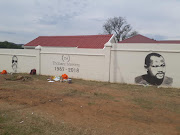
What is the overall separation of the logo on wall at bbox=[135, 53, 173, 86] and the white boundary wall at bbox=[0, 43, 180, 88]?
192 mm

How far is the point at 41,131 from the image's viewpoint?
3.44 metres

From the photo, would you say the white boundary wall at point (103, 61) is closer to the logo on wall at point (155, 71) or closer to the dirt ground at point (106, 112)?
the logo on wall at point (155, 71)

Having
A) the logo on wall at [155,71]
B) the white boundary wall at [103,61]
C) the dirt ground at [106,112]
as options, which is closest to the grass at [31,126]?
the dirt ground at [106,112]

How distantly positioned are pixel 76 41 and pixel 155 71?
13.2 meters

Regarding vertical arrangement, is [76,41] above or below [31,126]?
above

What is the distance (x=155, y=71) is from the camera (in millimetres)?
8672

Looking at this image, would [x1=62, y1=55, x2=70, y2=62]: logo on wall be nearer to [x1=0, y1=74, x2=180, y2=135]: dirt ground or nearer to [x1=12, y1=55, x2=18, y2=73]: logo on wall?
[x1=12, y1=55, x2=18, y2=73]: logo on wall

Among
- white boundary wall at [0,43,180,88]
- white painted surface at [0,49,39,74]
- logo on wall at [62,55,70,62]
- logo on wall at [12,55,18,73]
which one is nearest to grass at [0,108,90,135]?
white boundary wall at [0,43,180,88]

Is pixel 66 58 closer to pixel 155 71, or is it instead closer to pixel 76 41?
pixel 155 71

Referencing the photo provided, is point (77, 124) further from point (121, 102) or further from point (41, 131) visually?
point (121, 102)

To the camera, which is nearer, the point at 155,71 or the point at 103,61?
the point at 155,71

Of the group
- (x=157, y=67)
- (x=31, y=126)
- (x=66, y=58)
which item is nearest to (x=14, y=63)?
(x=66, y=58)

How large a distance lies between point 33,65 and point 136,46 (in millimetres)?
8526

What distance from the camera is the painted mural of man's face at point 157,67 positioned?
8516 millimetres
